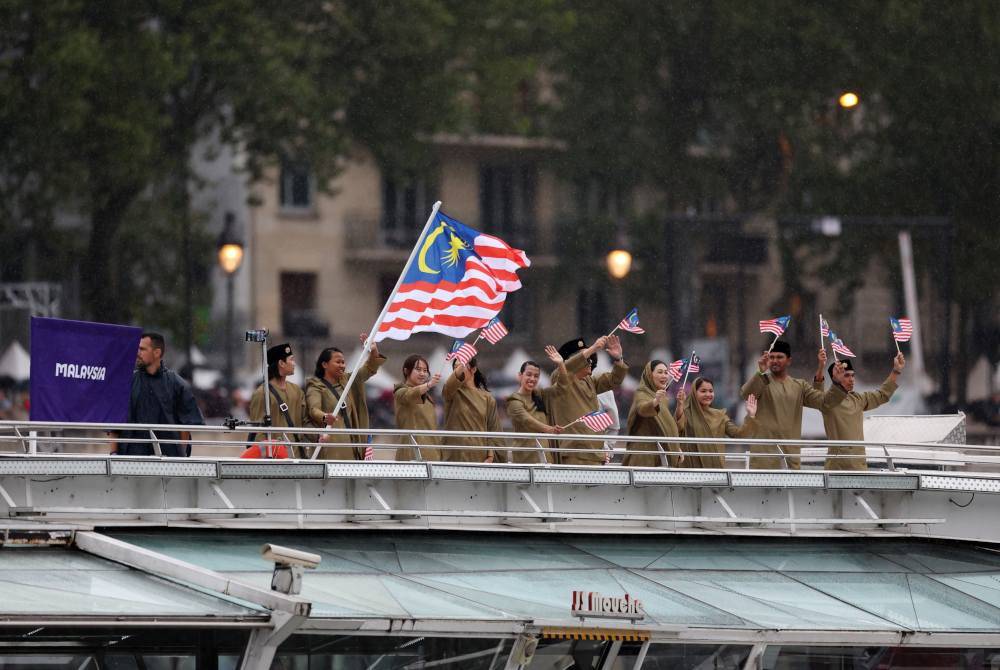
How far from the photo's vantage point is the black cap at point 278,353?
57.8 feet

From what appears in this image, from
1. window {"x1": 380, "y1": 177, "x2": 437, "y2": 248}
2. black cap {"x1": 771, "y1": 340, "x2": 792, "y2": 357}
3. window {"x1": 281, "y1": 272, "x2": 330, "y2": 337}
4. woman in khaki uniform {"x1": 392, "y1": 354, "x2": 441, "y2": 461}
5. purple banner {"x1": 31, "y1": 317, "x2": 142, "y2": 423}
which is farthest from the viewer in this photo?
window {"x1": 380, "y1": 177, "x2": 437, "y2": 248}

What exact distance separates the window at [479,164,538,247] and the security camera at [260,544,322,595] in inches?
1970

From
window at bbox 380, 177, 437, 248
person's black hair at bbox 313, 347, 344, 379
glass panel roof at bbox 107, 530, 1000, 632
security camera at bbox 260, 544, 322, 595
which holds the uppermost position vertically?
window at bbox 380, 177, 437, 248

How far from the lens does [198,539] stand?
15.9m

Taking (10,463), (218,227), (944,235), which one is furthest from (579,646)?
(218,227)

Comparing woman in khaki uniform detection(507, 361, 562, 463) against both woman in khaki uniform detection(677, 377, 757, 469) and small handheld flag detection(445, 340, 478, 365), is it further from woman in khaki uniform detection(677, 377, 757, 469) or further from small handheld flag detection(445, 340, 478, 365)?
woman in khaki uniform detection(677, 377, 757, 469)

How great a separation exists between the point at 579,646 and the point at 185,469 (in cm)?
351

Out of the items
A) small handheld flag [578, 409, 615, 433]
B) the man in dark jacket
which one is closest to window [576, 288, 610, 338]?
small handheld flag [578, 409, 615, 433]

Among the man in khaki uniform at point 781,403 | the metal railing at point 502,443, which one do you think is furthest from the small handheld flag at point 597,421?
the man in khaki uniform at point 781,403

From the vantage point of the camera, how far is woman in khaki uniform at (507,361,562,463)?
18109 mm

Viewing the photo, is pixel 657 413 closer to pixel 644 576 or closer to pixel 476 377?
pixel 476 377

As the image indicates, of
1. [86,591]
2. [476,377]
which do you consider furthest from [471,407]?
[86,591]

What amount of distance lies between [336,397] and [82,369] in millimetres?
2379

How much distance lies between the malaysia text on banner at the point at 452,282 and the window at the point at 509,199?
45.5m
